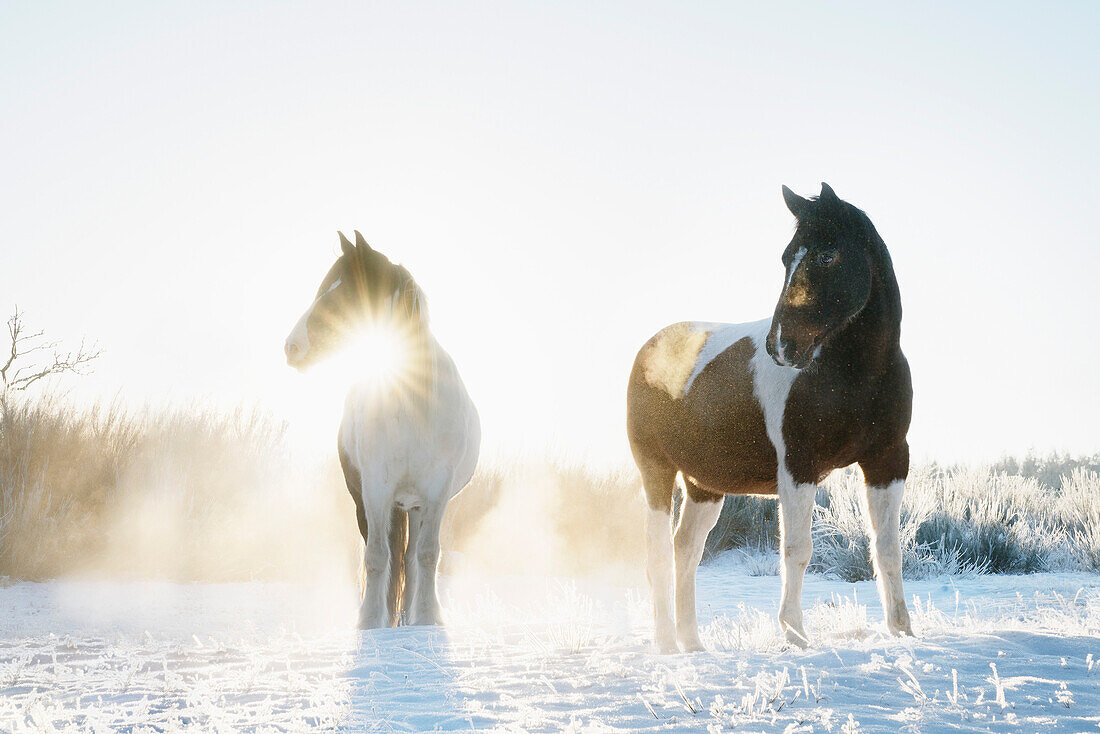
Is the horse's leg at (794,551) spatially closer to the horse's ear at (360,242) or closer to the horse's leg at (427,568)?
the horse's leg at (427,568)

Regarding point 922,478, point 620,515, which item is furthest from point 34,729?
point 922,478

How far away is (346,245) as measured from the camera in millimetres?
5656

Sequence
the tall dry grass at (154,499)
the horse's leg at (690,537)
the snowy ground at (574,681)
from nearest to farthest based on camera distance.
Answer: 1. the snowy ground at (574,681)
2. the horse's leg at (690,537)
3. the tall dry grass at (154,499)

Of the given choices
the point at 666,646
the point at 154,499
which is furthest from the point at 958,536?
the point at 154,499

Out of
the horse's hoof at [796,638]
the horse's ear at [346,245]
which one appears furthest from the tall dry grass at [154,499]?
the horse's hoof at [796,638]

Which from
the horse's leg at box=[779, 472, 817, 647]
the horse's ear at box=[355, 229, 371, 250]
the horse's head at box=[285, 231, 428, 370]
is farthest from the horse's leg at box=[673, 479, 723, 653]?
the horse's ear at box=[355, 229, 371, 250]

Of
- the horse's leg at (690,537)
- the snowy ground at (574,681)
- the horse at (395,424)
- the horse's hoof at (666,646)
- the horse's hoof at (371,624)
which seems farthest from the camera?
the horse at (395,424)

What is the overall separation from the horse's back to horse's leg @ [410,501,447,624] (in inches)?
56.6

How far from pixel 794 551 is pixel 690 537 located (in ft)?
3.95

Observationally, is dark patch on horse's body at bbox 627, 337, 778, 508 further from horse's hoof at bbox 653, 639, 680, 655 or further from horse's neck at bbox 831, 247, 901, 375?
horse's hoof at bbox 653, 639, 680, 655

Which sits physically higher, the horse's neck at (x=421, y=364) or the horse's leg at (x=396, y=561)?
the horse's neck at (x=421, y=364)

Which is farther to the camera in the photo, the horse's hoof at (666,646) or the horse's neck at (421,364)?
the horse's neck at (421,364)

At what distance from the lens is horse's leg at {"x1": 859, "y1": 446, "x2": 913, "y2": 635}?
4070 millimetres

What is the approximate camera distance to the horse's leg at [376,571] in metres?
5.46
